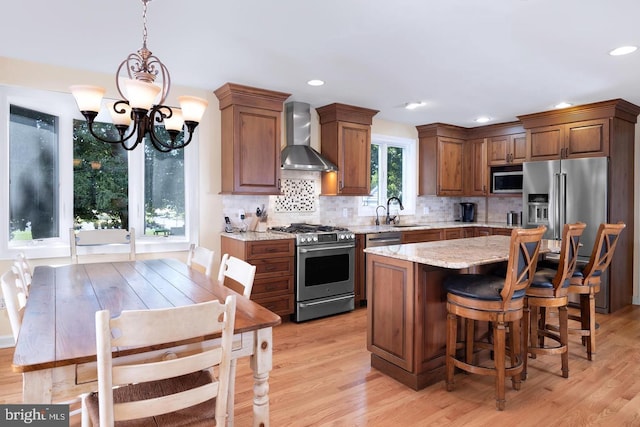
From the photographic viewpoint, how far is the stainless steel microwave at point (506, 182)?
17.7ft

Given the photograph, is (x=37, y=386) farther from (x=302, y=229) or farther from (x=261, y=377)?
(x=302, y=229)

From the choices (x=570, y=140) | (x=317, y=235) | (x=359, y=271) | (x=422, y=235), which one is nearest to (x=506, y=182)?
(x=570, y=140)

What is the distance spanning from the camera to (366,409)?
2.31 metres

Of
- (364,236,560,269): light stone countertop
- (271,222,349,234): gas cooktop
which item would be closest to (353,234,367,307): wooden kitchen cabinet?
(271,222,349,234): gas cooktop

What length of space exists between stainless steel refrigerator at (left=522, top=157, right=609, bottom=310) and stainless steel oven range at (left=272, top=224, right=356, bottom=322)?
8.02 feet

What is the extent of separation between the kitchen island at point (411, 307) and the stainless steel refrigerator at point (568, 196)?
6.57 feet

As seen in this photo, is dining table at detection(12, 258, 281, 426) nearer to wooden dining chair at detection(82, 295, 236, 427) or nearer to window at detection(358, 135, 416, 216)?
wooden dining chair at detection(82, 295, 236, 427)

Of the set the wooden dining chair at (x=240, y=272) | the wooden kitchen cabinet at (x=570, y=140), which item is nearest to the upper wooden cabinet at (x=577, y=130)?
the wooden kitchen cabinet at (x=570, y=140)

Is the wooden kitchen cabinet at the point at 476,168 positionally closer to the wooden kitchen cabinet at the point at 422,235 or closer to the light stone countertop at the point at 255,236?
the wooden kitchen cabinet at the point at 422,235

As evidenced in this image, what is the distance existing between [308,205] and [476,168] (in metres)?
2.90

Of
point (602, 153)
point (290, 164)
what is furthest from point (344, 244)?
point (602, 153)

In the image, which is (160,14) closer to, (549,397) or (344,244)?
(344,244)

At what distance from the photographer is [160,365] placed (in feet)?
4.00

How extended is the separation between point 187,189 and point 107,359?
121 inches
